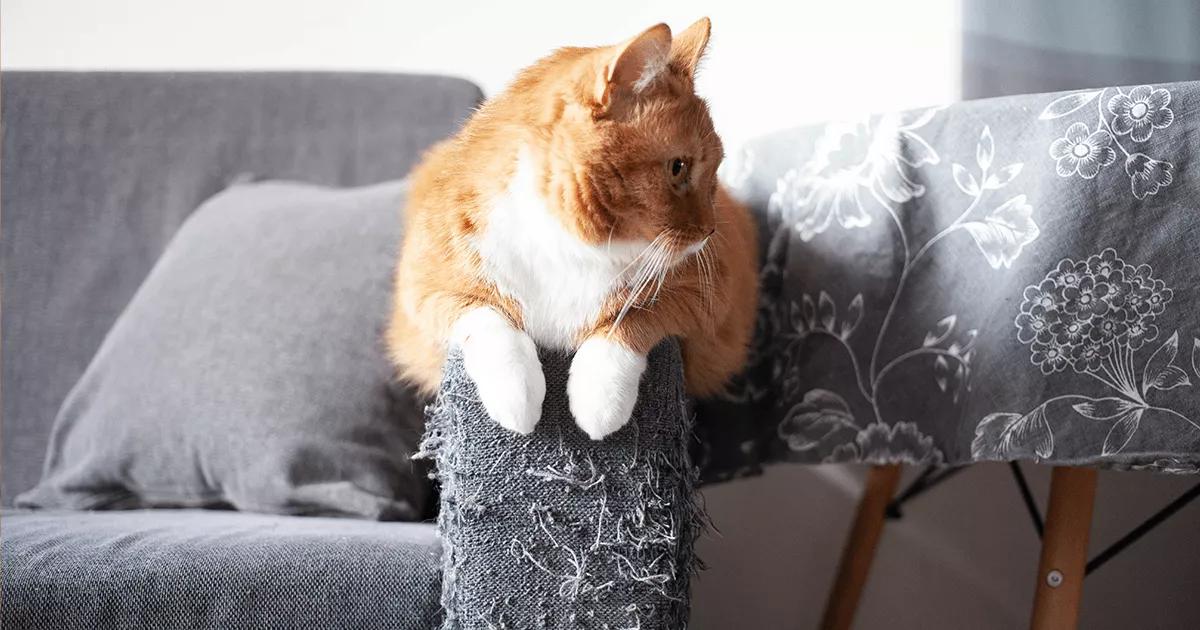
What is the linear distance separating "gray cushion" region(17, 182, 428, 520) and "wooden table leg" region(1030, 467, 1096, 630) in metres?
0.73

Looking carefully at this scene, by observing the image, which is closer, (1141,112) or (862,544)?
(1141,112)

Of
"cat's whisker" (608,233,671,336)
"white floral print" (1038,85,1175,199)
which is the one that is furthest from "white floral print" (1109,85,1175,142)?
"cat's whisker" (608,233,671,336)

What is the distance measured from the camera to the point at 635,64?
0.81m

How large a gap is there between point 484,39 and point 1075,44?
1001 millimetres

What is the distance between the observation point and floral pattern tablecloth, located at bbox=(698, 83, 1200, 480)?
86 cm

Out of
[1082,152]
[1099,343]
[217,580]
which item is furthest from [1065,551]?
[217,580]

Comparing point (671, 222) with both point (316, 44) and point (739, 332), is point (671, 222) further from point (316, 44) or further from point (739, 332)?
point (316, 44)

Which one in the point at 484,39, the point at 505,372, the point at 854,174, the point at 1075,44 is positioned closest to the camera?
the point at 505,372

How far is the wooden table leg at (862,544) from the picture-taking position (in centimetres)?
135

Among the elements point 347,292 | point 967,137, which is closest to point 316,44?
point 347,292

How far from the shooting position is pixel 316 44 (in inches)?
67.2

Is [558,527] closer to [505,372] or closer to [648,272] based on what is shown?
[505,372]

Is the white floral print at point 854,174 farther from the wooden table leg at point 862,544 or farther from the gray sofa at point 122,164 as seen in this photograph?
the gray sofa at point 122,164

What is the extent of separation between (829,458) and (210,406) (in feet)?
2.51
